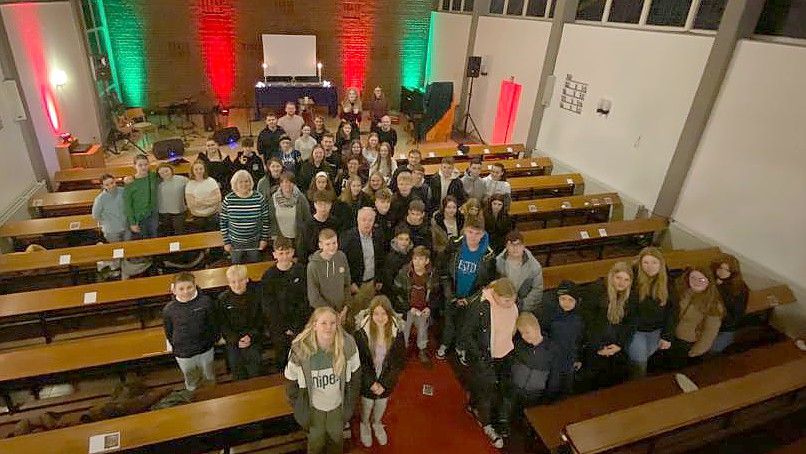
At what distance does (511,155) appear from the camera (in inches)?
351

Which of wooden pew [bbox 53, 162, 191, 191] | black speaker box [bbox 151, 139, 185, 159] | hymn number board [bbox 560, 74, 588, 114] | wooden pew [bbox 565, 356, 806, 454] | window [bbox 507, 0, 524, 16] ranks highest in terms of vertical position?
window [bbox 507, 0, 524, 16]

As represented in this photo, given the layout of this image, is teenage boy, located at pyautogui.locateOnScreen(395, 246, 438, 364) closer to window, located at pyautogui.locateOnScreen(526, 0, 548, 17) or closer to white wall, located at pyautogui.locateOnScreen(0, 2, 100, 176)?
white wall, located at pyautogui.locateOnScreen(0, 2, 100, 176)

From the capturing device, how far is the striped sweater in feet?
14.0

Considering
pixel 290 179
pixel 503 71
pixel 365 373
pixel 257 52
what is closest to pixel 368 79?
pixel 257 52

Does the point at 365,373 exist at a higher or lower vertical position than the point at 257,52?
lower

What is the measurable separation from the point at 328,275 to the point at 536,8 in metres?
8.06

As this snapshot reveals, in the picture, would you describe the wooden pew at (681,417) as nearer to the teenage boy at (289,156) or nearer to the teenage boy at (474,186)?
the teenage boy at (474,186)

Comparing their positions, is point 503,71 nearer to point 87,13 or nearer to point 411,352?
point 411,352

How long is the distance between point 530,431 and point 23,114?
729 centimetres

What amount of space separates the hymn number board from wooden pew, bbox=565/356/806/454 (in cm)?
544

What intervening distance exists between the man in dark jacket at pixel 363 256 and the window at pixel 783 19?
204 inches

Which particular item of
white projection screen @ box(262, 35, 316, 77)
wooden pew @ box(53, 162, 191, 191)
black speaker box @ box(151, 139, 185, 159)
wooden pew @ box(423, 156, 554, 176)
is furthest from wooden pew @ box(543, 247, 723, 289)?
white projection screen @ box(262, 35, 316, 77)

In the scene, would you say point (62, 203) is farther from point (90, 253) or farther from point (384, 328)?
point (384, 328)

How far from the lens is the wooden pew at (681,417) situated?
2729 mm
